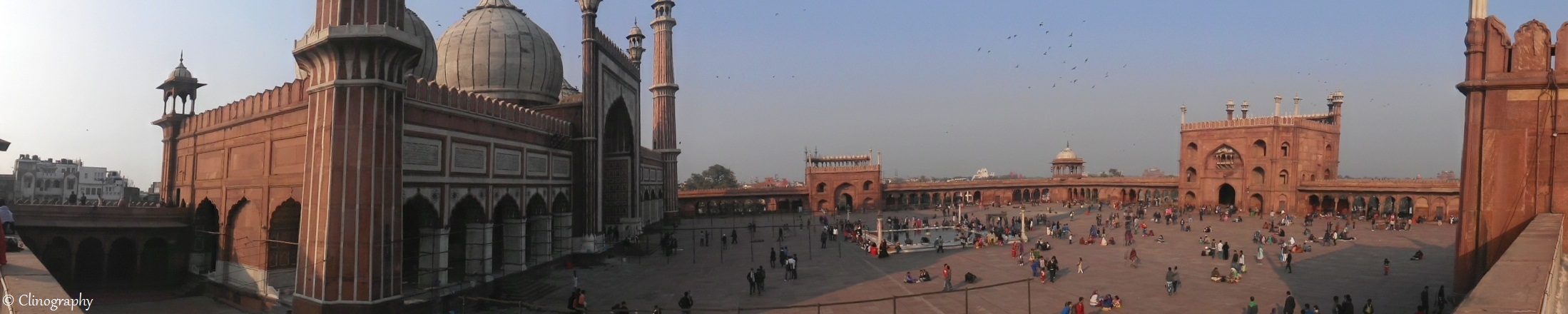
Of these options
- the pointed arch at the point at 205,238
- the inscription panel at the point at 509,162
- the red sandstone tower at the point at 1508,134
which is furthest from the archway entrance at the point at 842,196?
the red sandstone tower at the point at 1508,134

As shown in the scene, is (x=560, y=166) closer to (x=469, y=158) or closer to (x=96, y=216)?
(x=469, y=158)

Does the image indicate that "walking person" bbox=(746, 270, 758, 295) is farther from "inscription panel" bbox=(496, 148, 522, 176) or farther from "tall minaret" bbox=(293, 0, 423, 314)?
"tall minaret" bbox=(293, 0, 423, 314)

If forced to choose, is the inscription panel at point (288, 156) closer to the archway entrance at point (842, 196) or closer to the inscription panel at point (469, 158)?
the inscription panel at point (469, 158)

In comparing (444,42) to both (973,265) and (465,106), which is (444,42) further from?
(973,265)

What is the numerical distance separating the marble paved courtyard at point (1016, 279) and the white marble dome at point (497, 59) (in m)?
7.37

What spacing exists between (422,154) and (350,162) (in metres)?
3.64

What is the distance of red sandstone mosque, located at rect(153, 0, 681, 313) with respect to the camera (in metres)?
13.6

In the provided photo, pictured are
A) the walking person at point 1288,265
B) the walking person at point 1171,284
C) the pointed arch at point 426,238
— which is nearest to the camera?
the pointed arch at point 426,238

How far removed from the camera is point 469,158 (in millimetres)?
19391

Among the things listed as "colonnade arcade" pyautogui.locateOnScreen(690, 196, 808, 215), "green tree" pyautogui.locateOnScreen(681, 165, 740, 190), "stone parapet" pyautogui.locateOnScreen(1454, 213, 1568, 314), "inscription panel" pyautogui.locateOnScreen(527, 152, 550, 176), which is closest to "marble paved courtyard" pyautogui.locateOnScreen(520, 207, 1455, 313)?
"inscription panel" pyautogui.locateOnScreen(527, 152, 550, 176)

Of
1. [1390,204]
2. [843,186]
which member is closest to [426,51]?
[843,186]

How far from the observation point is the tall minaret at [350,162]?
13.5 m

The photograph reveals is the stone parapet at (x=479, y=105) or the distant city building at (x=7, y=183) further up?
the stone parapet at (x=479, y=105)

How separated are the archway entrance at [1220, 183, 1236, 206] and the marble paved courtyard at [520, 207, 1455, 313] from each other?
74.1 feet
